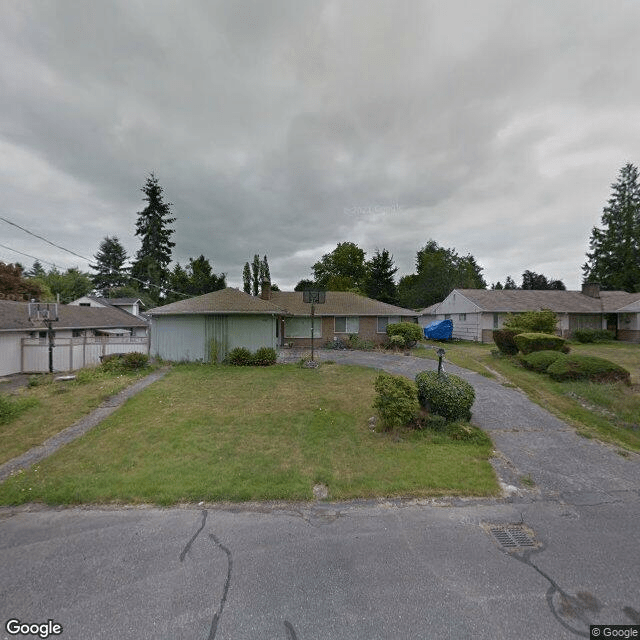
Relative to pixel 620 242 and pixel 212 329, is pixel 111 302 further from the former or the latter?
pixel 620 242

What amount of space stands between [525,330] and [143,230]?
42956 mm

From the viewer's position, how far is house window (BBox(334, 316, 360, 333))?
73.1ft

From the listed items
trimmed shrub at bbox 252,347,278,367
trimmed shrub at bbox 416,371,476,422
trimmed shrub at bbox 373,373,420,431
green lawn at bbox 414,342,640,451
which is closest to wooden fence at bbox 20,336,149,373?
trimmed shrub at bbox 252,347,278,367

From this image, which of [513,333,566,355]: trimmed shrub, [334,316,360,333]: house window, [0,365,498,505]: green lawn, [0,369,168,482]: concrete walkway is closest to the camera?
Result: [0,365,498,505]: green lawn

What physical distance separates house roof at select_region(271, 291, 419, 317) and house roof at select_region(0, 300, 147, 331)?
13516 mm

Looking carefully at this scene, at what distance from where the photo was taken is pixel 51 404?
9.02 m

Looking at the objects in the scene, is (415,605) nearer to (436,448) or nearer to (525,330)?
(436,448)

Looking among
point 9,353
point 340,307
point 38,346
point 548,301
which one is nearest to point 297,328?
point 340,307

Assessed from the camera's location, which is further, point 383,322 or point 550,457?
point 383,322

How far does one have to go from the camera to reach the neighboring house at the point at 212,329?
15.2 meters

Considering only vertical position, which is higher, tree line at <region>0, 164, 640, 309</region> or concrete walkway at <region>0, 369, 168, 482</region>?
tree line at <region>0, 164, 640, 309</region>

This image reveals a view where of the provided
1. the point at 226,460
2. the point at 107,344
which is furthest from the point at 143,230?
the point at 226,460

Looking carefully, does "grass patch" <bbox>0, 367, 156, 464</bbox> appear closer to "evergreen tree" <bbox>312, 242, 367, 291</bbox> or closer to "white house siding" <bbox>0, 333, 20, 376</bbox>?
"white house siding" <bbox>0, 333, 20, 376</bbox>

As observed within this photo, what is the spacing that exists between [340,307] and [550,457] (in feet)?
57.8
